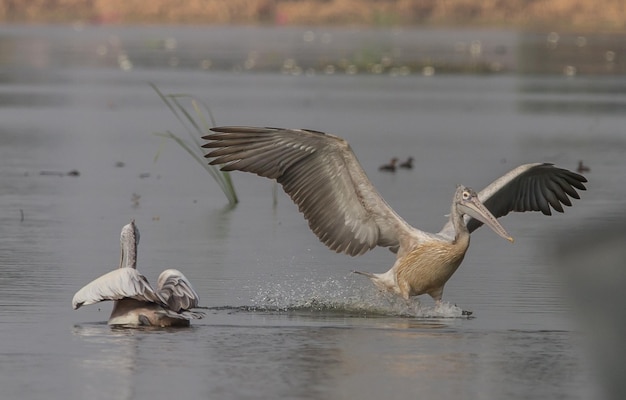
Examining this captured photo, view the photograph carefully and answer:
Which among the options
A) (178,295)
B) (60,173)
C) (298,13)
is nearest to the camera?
(178,295)

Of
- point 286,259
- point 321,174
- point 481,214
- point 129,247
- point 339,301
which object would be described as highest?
point 321,174

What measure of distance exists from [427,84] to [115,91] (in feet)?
28.6

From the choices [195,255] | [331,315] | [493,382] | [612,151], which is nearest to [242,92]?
[612,151]

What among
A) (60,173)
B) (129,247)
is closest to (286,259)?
(129,247)

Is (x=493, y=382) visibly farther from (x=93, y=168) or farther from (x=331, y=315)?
(x=93, y=168)

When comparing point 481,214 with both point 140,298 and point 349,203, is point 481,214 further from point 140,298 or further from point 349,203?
point 140,298

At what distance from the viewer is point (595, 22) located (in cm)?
7525

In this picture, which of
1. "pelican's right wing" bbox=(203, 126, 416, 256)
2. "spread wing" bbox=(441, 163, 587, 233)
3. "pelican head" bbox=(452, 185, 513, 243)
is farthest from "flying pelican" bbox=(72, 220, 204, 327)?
"spread wing" bbox=(441, 163, 587, 233)

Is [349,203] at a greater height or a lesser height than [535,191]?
lesser

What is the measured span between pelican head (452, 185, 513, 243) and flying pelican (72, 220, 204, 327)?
1.86m

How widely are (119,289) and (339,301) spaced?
199 centimetres

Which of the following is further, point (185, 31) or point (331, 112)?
point (185, 31)

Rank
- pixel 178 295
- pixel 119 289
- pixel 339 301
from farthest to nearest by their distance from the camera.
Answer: pixel 339 301, pixel 178 295, pixel 119 289

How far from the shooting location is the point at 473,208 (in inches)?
396
